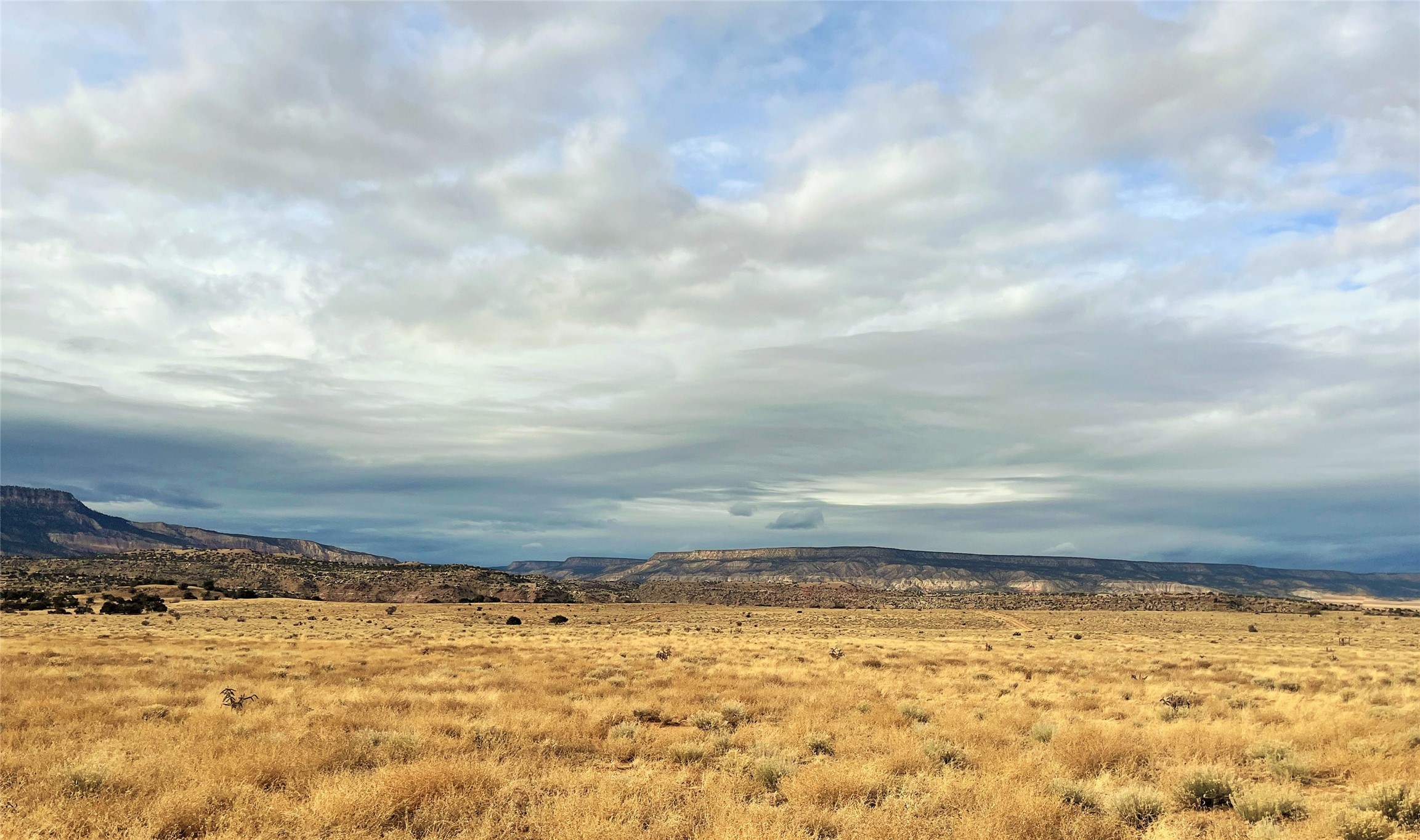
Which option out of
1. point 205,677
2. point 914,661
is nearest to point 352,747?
point 205,677

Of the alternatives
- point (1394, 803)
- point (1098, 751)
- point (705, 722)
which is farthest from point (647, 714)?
point (1394, 803)

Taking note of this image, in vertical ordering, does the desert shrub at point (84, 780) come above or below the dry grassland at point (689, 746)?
above

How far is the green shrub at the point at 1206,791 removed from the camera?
1009 centimetres

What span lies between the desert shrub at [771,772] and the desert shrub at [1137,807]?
13.7ft

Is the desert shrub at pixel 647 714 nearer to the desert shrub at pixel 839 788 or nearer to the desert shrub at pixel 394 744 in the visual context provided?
the desert shrub at pixel 394 744

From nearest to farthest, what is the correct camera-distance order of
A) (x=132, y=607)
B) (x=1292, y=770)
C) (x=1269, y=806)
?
(x=1269, y=806) < (x=1292, y=770) < (x=132, y=607)

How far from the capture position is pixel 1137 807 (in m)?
9.45

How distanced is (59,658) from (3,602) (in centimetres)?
4519

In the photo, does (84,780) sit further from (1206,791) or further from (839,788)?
(1206,791)

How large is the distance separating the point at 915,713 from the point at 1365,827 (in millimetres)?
8493

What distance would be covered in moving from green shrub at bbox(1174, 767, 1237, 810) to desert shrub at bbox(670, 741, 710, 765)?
6788 millimetres

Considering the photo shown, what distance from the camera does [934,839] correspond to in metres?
8.06

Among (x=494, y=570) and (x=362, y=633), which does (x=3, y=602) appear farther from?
(x=494, y=570)

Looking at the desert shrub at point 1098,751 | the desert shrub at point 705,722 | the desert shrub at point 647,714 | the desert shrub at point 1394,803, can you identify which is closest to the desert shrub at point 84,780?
the desert shrub at point 647,714
